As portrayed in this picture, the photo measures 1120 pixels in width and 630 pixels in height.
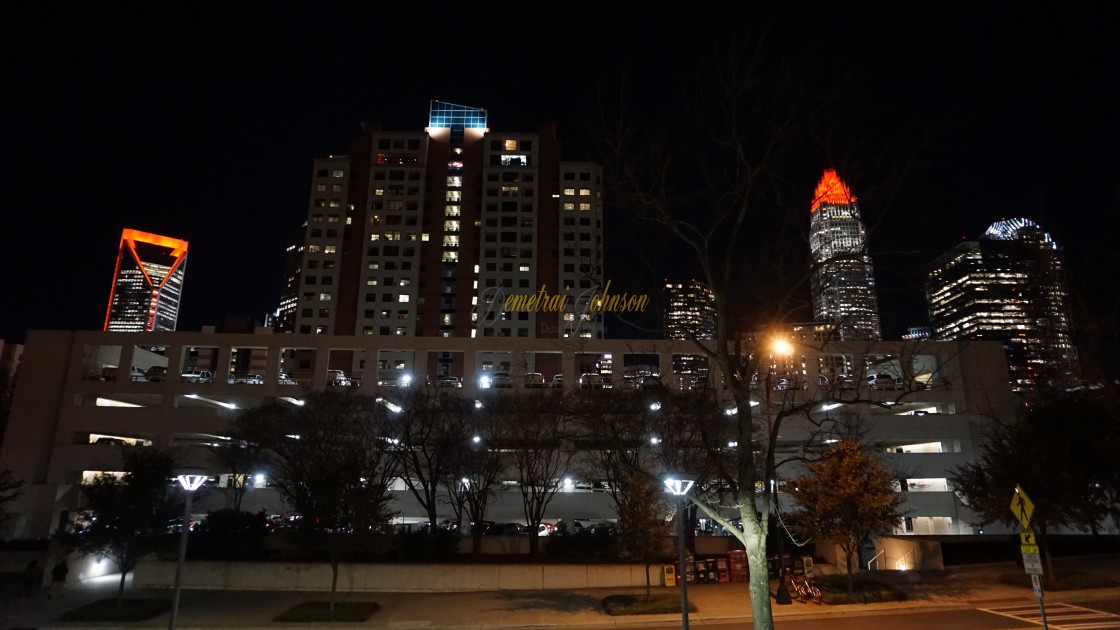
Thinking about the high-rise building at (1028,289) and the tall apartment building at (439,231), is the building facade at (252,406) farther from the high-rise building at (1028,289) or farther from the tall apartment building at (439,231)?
the tall apartment building at (439,231)

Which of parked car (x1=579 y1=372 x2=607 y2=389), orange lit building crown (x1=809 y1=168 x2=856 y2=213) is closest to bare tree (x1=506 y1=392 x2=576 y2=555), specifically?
parked car (x1=579 y1=372 x2=607 y2=389)

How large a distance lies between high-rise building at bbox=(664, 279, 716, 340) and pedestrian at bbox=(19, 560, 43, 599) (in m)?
27.4

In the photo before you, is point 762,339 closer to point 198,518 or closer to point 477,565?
point 477,565

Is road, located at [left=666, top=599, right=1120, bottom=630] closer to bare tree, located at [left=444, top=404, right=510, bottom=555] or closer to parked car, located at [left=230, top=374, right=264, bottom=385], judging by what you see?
bare tree, located at [left=444, top=404, right=510, bottom=555]

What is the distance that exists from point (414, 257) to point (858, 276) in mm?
105836

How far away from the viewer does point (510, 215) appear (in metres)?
115

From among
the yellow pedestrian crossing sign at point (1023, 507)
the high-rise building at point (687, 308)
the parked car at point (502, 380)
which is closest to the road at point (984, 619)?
the yellow pedestrian crossing sign at point (1023, 507)

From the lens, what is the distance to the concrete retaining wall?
26.7 m

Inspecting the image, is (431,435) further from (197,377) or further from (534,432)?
(197,377)

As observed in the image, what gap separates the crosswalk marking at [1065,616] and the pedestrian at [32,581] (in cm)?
3480

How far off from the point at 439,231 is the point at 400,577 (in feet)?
312

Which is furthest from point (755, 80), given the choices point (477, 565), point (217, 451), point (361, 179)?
point (361, 179)

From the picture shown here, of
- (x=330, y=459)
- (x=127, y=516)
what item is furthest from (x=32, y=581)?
(x=330, y=459)

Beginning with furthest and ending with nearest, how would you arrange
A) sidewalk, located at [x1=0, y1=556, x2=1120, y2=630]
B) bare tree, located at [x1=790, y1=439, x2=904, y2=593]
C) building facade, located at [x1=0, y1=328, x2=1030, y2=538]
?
building facade, located at [x1=0, y1=328, x2=1030, y2=538] → bare tree, located at [x1=790, y1=439, x2=904, y2=593] → sidewalk, located at [x1=0, y1=556, x2=1120, y2=630]
